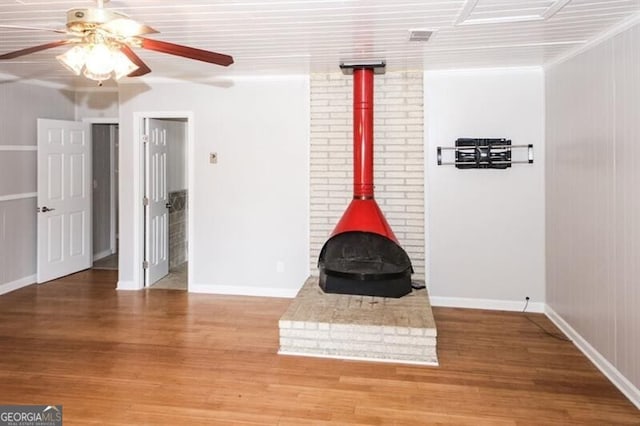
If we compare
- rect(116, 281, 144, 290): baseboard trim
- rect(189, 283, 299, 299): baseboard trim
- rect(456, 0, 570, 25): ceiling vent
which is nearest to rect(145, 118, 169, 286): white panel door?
rect(116, 281, 144, 290): baseboard trim

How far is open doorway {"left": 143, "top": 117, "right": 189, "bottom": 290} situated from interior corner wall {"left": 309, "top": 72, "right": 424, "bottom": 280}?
6.24 feet

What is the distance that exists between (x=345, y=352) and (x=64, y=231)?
13.9 ft

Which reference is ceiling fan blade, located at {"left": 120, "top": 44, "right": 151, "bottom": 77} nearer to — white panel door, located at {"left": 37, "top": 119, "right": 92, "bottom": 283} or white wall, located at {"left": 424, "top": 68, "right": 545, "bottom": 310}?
white wall, located at {"left": 424, "top": 68, "right": 545, "bottom": 310}

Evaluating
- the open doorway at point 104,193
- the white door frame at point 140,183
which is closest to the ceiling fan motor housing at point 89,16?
the white door frame at point 140,183

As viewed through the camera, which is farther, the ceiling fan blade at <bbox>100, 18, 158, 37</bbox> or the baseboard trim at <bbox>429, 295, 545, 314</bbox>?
the baseboard trim at <bbox>429, 295, 545, 314</bbox>

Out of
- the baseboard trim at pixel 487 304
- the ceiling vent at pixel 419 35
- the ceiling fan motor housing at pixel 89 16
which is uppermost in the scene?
the ceiling vent at pixel 419 35

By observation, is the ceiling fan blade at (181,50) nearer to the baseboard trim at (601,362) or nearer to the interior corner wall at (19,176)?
the baseboard trim at (601,362)

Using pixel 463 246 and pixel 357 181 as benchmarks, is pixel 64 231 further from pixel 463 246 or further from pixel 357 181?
pixel 463 246

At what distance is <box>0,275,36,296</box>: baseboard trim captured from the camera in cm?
504

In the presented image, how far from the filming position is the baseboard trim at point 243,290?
4973 millimetres

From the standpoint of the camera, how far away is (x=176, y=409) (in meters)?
2.65

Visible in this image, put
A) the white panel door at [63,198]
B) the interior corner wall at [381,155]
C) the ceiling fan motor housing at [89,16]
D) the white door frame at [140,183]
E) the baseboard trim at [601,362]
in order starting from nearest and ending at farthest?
the ceiling fan motor housing at [89,16], the baseboard trim at [601,362], the interior corner wall at [381,155], the white door frame at [140,183], the white panel door at [63,198]

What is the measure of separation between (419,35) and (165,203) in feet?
12.7

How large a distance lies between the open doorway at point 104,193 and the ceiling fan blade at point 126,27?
202 inches
